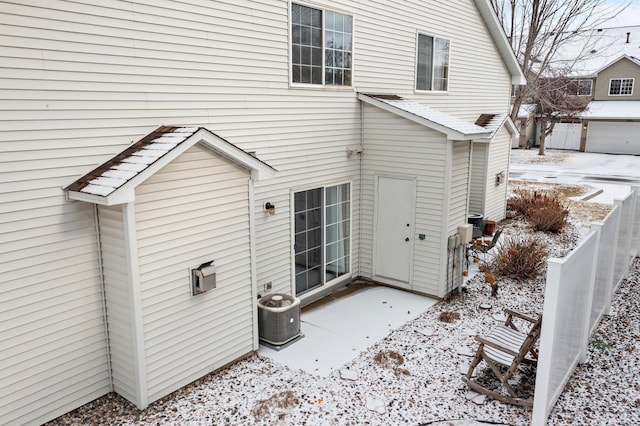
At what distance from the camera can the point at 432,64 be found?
11.1 m

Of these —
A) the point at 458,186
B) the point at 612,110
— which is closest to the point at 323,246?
the point at 458,186

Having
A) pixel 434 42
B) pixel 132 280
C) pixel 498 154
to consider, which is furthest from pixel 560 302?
pixel 498 154

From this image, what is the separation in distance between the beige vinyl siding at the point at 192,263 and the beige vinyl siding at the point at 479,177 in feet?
29.4

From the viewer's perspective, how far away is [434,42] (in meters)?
10.9

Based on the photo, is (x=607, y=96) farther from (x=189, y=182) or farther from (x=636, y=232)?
(x=189, y=182)

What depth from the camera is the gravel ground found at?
17.0 feet

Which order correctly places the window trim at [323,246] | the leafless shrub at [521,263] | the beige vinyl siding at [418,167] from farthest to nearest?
the leafless shrub at [521,263]
the beige vinyl siding at [418,167]
the window trim at [323,246]

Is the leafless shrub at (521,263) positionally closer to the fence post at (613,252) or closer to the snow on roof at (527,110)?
the fence post at (613,252)

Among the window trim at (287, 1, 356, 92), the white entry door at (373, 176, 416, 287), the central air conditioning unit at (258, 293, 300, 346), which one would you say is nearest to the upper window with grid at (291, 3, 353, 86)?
the window trim at (287, 1, 356, 92)

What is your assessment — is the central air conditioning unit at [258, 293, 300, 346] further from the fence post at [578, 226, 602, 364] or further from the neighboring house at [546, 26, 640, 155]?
the neighboring house at [546, 26, 640, 155]

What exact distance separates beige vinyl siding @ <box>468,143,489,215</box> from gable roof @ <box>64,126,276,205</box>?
9.34 metres

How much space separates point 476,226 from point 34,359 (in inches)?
415

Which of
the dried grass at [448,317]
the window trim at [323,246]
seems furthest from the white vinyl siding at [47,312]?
the dried grass at [448,317]

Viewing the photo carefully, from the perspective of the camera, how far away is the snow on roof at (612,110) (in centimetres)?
3200
